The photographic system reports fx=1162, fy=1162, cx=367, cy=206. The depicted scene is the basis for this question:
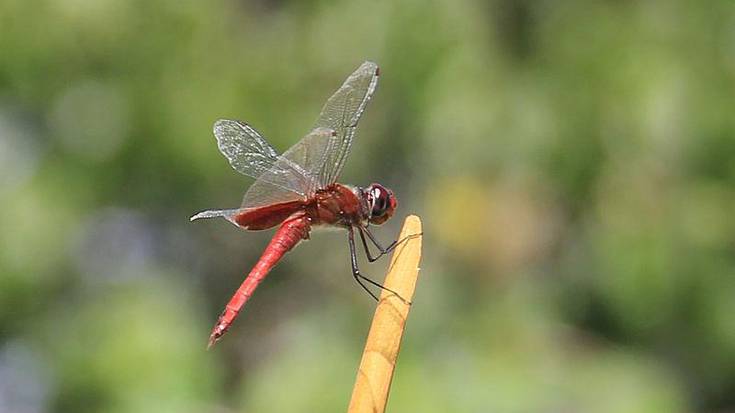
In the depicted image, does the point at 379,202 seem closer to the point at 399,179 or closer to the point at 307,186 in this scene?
the point at 307,186

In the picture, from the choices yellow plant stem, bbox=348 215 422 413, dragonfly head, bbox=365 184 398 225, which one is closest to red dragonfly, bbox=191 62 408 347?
dragonfly head, bbox=365 184 398 225

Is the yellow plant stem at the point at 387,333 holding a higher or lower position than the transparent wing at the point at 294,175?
lower

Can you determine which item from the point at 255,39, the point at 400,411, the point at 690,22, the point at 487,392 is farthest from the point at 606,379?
the point at 255,39

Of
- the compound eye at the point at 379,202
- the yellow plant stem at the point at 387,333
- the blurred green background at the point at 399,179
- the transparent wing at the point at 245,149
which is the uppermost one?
the blurred green background at the point at 399,179

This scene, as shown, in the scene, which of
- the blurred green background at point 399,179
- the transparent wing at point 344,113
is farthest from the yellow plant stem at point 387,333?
the blurred green background at point 399,179

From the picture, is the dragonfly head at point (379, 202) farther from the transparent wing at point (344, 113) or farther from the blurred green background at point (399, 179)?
the blurred green background at point (399, 179)

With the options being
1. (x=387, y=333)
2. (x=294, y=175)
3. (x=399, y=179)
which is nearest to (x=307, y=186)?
(x=294, y=175)

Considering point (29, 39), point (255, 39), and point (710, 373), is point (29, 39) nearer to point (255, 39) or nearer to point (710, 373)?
point (255, 39)
